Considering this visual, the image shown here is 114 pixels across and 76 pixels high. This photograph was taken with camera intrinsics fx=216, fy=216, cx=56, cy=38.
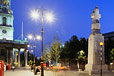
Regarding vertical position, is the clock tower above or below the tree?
above

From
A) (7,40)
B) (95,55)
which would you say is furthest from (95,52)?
(7,40)

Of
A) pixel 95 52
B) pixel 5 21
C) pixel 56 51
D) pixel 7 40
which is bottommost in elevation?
pixel 95 52

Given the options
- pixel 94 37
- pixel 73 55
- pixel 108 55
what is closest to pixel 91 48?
pixel 94 37

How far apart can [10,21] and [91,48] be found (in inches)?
2781

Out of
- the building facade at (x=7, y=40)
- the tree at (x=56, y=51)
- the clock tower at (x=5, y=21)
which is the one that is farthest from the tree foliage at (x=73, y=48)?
the clock tower at (x=5, y=21)

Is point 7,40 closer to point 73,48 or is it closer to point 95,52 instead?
point 73,48

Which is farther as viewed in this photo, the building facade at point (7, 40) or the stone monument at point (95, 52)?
the building facade at point (7, 40)

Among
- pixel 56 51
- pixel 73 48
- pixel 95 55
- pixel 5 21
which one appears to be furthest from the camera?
pixel 5 21

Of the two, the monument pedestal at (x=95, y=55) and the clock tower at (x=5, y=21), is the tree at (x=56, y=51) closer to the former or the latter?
the clock tower at (x=5, y=21)

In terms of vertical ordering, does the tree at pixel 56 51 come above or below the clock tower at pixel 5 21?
below

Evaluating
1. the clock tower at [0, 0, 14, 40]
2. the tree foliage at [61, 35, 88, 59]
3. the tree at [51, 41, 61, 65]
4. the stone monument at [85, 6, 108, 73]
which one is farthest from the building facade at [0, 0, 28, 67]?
the stone monument at [85, 6, 108, 73]

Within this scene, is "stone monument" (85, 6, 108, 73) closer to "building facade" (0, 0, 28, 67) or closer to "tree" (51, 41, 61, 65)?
"tree" (51, 41, 61, 65)

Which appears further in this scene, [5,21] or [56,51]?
[5,21]

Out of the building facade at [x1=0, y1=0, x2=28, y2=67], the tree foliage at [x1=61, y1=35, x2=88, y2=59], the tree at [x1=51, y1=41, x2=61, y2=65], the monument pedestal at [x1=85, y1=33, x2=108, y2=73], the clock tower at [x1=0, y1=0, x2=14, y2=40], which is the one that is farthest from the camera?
the clock tower at [x1=0, y1=0, x2=14, y2=40]
